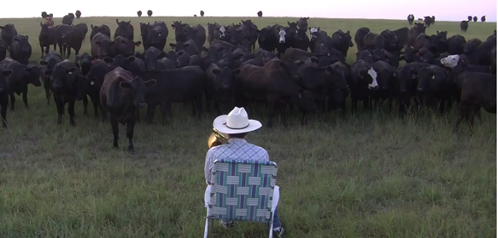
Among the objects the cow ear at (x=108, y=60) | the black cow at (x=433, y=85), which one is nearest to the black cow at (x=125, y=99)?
the cow ear at (x=108, y=60)

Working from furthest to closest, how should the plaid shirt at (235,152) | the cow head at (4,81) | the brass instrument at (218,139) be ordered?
the cow head at (4,81)
the brass instrument at (218,139)
the plaid shirt at (235,152)

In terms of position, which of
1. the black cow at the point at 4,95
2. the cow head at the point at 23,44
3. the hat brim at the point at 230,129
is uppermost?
the hat brim at the point at 230,129

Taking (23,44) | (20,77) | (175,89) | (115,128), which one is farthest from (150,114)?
(23,44)

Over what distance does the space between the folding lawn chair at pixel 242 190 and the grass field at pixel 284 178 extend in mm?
735

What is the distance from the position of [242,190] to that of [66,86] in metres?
6.93

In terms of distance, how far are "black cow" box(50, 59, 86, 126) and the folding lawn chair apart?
6542mm

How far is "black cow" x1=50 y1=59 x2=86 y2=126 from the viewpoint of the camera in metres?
10.4

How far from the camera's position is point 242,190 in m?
4.56

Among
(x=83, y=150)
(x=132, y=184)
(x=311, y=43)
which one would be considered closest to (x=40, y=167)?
(x=83, y=150)

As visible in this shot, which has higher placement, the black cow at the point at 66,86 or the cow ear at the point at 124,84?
the cow ear at the point at 124,84

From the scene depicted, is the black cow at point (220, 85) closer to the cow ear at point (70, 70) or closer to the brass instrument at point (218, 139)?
the cow ear at point (70, 70)

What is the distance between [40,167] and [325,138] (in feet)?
15.4

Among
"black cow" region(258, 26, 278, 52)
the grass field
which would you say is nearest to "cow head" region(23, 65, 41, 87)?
the grass field

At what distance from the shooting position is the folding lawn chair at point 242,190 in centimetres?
445
